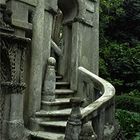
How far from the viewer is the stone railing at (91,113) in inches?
213

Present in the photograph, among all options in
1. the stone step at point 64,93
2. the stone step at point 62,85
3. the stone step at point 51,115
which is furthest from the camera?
the stone step at point 62,85

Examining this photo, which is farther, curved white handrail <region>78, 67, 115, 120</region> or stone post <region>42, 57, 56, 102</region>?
stone post <region>42, 57, 56, 102</region>

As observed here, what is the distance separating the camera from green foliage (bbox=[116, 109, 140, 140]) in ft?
34.0

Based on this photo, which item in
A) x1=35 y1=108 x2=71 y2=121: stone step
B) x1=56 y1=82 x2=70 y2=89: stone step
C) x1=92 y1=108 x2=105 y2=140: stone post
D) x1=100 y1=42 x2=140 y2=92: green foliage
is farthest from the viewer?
x1=100 y1=42 x2=140 y2=92: green foliage

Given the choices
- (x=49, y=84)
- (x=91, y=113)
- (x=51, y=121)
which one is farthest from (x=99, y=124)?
(x=49, y=84)

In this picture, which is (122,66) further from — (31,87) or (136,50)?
(31,87)

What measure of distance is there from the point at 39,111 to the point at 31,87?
630 millimetres

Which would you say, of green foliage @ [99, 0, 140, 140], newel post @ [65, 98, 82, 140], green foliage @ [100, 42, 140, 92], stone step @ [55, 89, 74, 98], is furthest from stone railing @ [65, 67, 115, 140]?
green foliage @ [100, 42, 140, 92]

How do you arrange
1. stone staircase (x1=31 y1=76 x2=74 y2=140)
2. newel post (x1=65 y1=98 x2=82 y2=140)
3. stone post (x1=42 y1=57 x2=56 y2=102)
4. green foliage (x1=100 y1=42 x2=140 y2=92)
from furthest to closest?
green foliage (x1=100 y1=42 x2=140 y2=92)
stone post (x1=42 y1=57 x2=56 y2=102)
stone staircase (x1=31 y1=76 x2=74 y2=140)
newel post (x1=65 y1=98 x2=82 y2=140)

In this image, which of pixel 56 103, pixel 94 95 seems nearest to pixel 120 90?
pixel 94 95

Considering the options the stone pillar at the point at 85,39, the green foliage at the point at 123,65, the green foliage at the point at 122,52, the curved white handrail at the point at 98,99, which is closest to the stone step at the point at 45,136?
the curved white handrail at the point at 98,99

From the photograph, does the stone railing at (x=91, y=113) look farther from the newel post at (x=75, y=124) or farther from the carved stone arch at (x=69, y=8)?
the carved stone arch at (x=69, y=8)

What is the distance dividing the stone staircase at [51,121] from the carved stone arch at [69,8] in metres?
2.83

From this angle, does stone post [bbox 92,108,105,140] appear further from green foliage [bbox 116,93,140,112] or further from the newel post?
green foliage [bbox 116,93,140,112]
